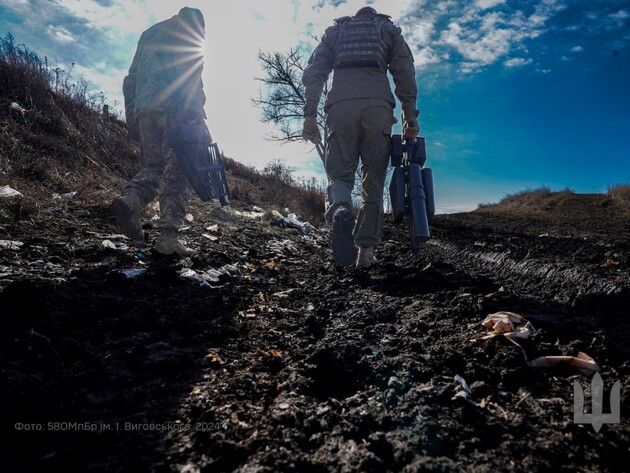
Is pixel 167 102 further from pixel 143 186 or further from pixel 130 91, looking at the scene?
pixel 143 186

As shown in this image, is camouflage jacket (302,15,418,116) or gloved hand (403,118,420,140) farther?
gloved hand (403,118,420,140)

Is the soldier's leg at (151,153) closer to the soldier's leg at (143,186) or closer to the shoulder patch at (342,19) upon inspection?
the soldier's leg at (143,186)

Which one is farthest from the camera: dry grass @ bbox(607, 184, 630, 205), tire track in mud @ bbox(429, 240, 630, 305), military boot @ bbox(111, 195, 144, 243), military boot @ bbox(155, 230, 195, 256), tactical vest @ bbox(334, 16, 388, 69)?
dry grass @ bbox(607, 184, 630, 205)

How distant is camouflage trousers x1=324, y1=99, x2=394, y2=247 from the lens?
316 centimetres

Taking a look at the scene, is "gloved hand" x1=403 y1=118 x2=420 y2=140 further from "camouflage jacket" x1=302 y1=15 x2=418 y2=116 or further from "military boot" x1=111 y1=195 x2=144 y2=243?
"military boot" x1=111 y1=195 x2=144 y2=243

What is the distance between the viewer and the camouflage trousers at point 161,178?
3.06m

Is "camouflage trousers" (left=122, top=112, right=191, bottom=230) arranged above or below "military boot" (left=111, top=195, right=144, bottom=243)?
above

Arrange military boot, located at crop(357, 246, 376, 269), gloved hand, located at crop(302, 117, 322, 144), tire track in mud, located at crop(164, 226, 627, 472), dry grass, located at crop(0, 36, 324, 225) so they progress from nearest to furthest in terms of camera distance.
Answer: tire track in mud, located at crop(164, 226, 627, 472), military boot, located at crop(357, 246, 376, 269), gloved hand, located at crop(302, 117, 322, 144), dry grass, located at crop(0, 36, 324, 225)

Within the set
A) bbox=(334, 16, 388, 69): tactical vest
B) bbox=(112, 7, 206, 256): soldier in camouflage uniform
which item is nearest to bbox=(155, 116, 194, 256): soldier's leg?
bbox=(112, 7, 206, 256): soldier in camouflage uniform

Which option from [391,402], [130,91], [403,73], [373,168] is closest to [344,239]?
[373,168]

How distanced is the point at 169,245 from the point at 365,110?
2038 mm

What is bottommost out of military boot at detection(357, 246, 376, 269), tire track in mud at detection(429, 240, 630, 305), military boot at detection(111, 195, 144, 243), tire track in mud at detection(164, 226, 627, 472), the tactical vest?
tire track in mud at detection(164, 226, 627, 472)

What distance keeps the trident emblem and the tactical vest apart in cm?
286

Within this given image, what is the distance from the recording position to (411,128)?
10.8 feet
